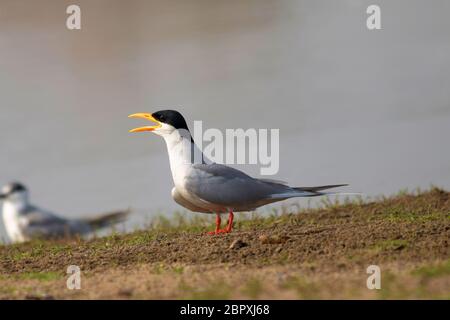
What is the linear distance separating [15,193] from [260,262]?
501cm

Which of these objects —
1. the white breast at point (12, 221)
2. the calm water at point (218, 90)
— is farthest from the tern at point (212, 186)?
the white breast at point (12, 221)

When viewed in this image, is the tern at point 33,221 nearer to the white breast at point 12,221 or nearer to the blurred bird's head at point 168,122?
the white breast at point 12,221

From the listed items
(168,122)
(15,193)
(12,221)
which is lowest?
(12,221)

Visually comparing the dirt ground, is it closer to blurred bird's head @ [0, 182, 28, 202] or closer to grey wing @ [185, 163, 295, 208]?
grey wing @ [185, 163, 295, 208]

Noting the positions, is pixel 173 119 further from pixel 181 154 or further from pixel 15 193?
pixel 15 193

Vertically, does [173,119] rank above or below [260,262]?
above

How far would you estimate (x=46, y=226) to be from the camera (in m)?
10.3

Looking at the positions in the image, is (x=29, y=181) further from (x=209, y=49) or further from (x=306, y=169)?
(x=209, y=49)

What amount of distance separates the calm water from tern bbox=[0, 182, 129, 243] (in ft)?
1.37

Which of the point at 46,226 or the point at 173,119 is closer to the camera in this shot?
the point at 173,119

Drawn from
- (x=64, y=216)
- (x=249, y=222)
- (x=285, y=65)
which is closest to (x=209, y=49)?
(x=285, y=65)

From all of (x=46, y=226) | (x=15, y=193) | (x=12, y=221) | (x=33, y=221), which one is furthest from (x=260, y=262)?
(x=15, y=193)

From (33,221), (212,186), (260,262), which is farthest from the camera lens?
(33,221)

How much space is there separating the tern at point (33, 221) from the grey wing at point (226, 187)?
223 cm
